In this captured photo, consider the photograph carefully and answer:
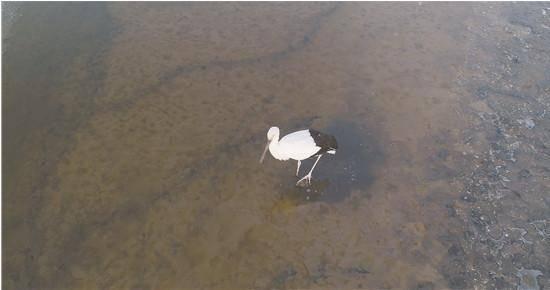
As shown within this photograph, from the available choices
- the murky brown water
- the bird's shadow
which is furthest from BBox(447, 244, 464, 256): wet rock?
the bird's shadow

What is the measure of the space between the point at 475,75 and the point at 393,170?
2391 millimetres

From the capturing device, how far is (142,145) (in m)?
6.06

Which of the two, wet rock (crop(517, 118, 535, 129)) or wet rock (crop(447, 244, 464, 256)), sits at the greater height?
wet rock (crop(517, 118, 535, 129))

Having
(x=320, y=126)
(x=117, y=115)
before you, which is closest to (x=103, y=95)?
(x=117, y=115)

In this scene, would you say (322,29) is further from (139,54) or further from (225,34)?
(139,54)

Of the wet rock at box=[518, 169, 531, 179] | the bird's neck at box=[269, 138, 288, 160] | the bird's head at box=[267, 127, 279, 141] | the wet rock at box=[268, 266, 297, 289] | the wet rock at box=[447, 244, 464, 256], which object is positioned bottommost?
the wet rock at box=[447, 244, 464, 256]

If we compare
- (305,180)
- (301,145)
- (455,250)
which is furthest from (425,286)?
(301,145)

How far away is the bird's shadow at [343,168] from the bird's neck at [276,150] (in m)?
0.40

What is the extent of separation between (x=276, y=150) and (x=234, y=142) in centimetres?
80

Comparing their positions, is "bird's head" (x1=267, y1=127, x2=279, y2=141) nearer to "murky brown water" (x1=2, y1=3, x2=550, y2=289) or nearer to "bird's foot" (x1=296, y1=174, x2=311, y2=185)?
"murky brown water" (x1=2, y1=3, x2=550, y2=289)

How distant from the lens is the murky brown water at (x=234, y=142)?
5051mm

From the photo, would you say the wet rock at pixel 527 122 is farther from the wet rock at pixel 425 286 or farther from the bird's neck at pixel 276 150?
the bird's neck at pixel 276 150

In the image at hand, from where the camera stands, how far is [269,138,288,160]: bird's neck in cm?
551

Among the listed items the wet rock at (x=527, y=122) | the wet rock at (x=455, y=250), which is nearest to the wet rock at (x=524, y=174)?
the wet rock at (x=527, y=122)
